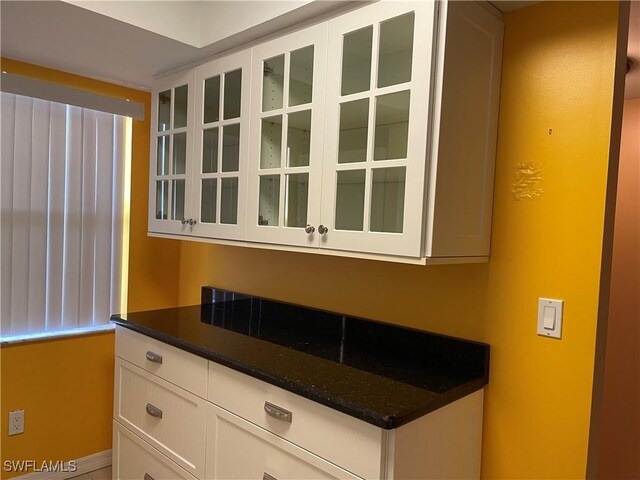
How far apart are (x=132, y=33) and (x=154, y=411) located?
1.53 metres

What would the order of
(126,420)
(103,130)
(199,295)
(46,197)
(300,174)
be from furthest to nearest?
(199,295), (103,130), (46,197), (126,420), (300,174)

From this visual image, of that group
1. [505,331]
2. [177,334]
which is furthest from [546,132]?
[177,334]

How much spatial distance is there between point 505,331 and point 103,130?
2.20 meters

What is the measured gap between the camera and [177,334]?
186cm

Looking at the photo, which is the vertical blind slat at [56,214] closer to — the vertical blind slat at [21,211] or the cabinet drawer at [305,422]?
the vertical blind slat at [21,211]

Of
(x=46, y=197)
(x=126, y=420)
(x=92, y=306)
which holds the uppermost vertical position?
(x=46, y=197)

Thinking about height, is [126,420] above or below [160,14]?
below

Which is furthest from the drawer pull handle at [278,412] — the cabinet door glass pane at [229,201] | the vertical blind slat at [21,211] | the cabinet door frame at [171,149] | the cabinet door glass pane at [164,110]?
the vertical blind slat at [21,211]

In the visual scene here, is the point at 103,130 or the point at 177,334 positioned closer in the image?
the point at 177,334

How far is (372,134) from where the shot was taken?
4.62 feet

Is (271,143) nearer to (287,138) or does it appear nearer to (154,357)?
(287,138)

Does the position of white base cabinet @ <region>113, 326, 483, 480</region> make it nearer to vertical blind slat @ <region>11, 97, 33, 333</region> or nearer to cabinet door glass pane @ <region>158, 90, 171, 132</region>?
vertical blind slat @ <region>11, 97, 33, 333</region>

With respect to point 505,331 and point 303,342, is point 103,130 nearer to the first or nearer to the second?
point 303,342

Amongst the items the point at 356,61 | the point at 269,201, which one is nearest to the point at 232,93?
the point at 269,201
